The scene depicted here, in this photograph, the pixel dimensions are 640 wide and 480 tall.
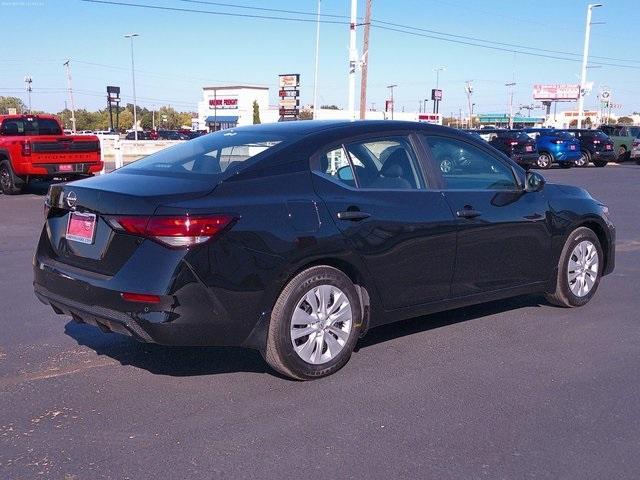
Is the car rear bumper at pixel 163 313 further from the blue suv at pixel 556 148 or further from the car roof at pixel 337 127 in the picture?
the blue suv at pixel 556 148

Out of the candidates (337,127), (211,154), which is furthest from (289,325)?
(337,127)

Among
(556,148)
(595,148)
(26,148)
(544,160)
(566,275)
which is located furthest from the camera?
(595,148)

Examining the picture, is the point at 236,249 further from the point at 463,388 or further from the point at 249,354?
the point at 463,388

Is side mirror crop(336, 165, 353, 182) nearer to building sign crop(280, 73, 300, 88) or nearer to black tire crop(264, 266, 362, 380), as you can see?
black tire crop(264, 266, 362, 380)

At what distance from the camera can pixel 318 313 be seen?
4.64 m

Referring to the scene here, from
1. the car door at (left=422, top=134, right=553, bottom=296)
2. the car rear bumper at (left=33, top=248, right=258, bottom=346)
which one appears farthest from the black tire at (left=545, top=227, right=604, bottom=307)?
the car rear bumper at (left=33, top=248, right=258, bottom=346)

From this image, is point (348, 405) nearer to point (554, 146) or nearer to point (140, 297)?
point (140, 297)

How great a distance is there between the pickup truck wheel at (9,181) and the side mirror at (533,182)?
13428mm

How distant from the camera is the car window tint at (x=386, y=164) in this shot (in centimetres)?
501

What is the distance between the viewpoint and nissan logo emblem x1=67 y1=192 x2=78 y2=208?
452cm

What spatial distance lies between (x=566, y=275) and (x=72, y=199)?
4.17m

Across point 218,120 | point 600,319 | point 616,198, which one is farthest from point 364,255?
point 218,120

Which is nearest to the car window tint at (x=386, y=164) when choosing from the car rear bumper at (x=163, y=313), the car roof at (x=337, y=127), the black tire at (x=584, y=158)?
the car roof at (x=337, y=127)

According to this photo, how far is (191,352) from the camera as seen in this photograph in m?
5.28
